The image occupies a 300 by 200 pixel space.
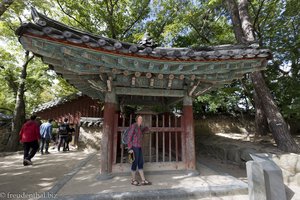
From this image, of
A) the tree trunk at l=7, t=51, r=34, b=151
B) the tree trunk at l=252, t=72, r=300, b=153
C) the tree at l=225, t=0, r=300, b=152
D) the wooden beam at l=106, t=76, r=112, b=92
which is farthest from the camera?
the tree trunk at l=7, t=51, r=34, b=151

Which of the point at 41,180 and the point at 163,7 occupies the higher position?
the point at 163,7

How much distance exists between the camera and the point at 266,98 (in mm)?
8242

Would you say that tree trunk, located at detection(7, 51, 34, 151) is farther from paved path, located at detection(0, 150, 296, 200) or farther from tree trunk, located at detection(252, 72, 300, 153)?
tree trunk, located at detection(252, 72, 300, 153)

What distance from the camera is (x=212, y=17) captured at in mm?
13594

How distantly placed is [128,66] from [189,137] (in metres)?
2.74

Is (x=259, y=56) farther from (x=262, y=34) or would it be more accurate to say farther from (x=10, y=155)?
(x=10, y=155)

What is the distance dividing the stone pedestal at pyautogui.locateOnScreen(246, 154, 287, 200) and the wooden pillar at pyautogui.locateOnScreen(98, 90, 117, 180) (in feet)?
10.9

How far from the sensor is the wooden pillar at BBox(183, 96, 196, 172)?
515cm

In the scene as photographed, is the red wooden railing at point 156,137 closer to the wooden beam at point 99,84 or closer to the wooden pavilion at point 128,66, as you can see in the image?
the wooden pavilion at point 128,66

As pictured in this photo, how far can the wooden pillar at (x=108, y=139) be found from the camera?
464 centimetres

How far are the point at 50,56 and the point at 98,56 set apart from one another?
0.98 m

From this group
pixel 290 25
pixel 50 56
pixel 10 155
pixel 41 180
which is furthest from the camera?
pixel 290 25

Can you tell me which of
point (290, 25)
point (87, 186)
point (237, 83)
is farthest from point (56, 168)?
point (290, 25)

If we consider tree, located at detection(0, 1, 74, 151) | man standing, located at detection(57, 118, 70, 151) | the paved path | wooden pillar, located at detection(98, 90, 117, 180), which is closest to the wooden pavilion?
wooden pillar, located at detection(98, 90, 117, 180)
